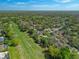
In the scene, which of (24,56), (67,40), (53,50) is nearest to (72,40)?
(67,40)

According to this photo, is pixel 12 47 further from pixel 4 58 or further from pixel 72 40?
pixel 72 40

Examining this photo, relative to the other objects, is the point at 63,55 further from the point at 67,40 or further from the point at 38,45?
the point at 67,40

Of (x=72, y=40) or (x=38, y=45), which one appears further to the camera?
(x=72, y=40)

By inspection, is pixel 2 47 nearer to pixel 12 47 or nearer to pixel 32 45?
pixel 12 47

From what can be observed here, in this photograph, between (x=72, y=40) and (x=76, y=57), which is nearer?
(x=76, y=57)

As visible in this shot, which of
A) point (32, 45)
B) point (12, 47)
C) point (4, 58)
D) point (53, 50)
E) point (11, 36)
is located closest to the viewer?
point (4, 58)

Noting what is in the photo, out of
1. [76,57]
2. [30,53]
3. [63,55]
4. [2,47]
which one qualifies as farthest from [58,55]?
[2,47]

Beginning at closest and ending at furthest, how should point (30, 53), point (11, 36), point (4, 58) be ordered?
point (4, 58) → point (30, 53) → point (11, 36)

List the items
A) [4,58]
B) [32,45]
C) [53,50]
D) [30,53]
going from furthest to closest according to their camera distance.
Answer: [32,45], [30,53], [53,50], [4,58]
